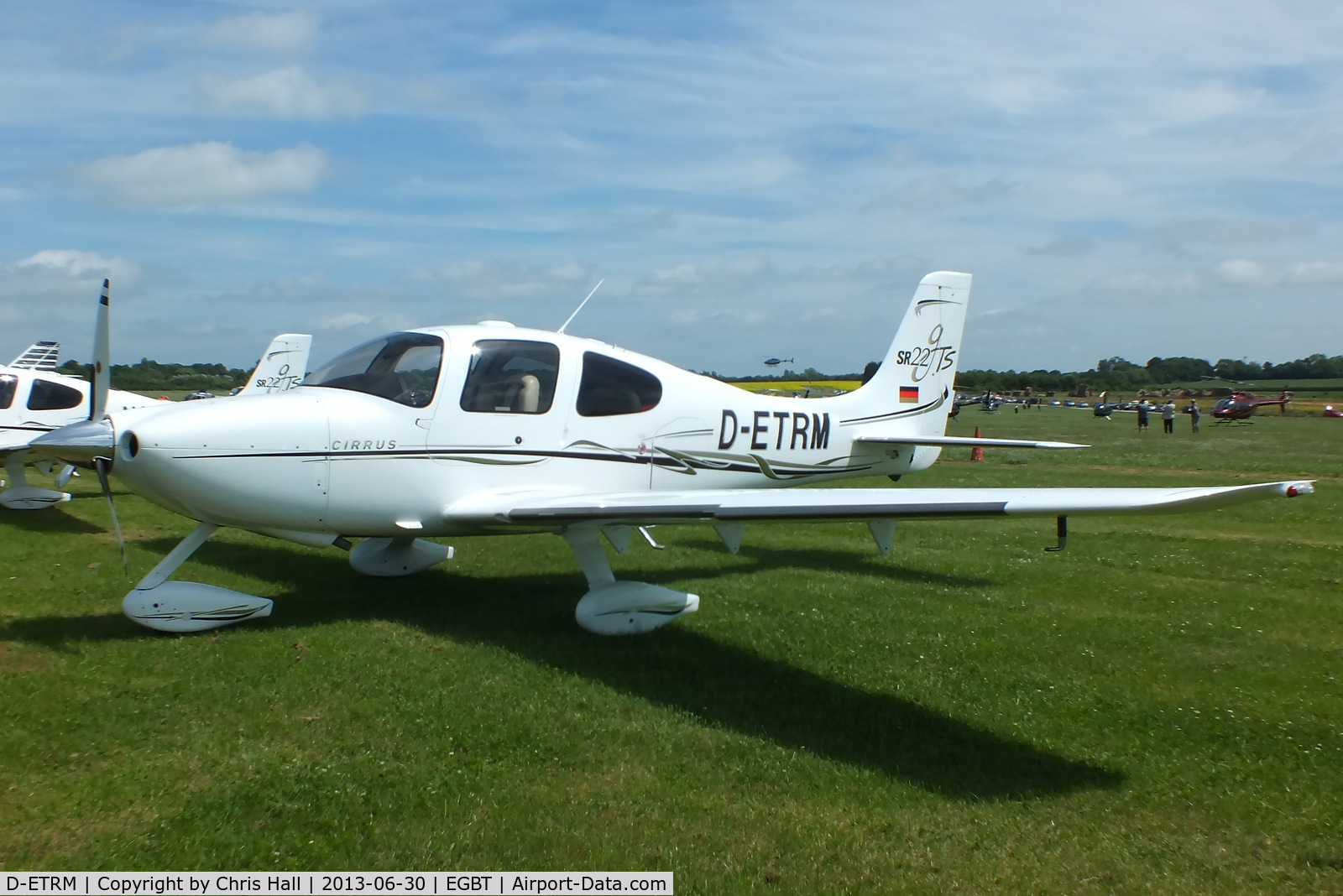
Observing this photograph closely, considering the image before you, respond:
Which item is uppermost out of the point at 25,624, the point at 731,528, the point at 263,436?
the point at 263,436

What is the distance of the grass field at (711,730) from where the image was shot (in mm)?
Answer: 3697

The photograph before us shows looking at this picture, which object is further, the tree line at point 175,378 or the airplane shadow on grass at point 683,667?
the tree line at point 175,378

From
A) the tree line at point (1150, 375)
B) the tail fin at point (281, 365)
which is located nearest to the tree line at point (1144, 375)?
the tree line at point (1150, 375)

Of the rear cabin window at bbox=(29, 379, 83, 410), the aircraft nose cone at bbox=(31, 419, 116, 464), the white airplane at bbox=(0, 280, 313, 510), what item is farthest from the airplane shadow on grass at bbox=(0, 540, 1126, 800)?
the rear cabin window at bbox=(29, 379, 83, 410)

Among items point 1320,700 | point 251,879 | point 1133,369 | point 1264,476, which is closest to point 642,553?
point 1320,700

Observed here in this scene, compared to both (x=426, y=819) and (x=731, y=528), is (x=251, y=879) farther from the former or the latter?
(x=731, y=528)

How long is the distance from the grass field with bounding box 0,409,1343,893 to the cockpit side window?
1.75 m

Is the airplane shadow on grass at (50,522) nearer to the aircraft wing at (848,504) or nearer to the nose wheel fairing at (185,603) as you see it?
the nose wheel fairing at (185,603)

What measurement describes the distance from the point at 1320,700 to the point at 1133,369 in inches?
5691

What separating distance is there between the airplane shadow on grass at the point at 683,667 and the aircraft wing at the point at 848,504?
3.05 feet

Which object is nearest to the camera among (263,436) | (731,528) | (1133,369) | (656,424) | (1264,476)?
(263,436)

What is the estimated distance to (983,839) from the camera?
12.7ft

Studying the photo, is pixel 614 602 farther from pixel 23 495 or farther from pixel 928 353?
pixel 23 495

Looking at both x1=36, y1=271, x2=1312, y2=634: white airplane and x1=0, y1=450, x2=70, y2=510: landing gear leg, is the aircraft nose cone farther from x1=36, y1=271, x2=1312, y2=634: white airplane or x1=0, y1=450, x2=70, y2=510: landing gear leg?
x1=0, y1=450, x2=70, y2=510: landing gear leg
